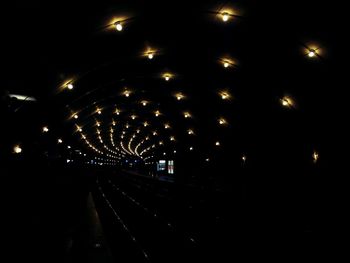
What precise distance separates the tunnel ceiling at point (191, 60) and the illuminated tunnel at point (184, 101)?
0.09 metres

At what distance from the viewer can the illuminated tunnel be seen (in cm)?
1017

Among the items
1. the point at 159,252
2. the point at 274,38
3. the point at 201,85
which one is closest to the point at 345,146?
the point at 274,38

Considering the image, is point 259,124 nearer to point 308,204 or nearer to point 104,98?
point 308,204

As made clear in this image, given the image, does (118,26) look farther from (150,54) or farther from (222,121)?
(222,121)

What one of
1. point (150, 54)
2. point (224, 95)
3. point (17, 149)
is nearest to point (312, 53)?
point (150, 54)

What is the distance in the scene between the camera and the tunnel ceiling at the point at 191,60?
11.7 metres

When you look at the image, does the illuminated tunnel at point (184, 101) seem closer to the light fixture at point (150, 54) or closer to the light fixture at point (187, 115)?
the light fixture at point (150, 54)

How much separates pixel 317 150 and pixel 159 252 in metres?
14.1

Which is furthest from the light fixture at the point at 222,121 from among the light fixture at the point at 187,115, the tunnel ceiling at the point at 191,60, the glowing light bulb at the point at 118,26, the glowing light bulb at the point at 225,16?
the glowing light bulb at the point at 118,26

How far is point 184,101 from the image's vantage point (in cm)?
3009

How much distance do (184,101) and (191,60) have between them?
11.2 meters

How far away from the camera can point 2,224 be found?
6812mm

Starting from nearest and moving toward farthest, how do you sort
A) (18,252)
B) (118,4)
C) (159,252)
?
(18,252) → (159,252) → (118,4)

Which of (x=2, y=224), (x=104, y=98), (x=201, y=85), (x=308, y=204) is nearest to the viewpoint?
(x=2, y=224)
